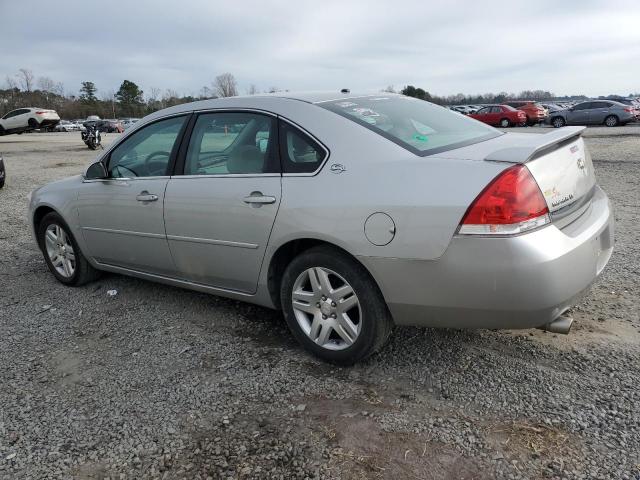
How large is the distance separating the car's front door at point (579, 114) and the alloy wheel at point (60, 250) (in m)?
29.2

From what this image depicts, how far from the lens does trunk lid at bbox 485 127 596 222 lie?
2.52 meters

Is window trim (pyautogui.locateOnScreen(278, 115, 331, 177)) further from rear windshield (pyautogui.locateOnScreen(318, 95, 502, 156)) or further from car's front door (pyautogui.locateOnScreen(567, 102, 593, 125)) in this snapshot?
car's front door (pyautogui.locateOnScreen(567, 102, 593, 125))

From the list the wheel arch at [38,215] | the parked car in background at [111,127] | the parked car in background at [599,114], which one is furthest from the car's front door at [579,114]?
the parked car in background at [111,127]

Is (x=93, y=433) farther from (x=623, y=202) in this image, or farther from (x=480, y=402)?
(x=623, y=202)

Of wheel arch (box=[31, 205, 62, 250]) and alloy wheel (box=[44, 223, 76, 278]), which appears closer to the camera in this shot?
alloy wheel (box=[44, 223, 76, 278])

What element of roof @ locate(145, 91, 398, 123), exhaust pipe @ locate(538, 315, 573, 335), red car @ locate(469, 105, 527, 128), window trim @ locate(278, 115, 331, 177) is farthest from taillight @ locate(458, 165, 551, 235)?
red car @ locate(469, 105, 527, 128)

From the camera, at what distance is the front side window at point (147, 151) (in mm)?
3838

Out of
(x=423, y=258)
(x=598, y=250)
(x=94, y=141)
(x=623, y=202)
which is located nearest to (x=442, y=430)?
(x=423, y=258)

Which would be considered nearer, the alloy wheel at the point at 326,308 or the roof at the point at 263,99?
the alloy wheel at the point at 326,308

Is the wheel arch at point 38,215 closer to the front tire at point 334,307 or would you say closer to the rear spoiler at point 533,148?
the front tire at point 334,307

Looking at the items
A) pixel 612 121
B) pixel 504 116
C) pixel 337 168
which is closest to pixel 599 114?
pixel 612 121

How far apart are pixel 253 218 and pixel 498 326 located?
1.51 metres

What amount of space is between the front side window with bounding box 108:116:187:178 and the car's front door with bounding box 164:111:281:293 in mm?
208

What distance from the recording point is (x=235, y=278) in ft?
11.3
